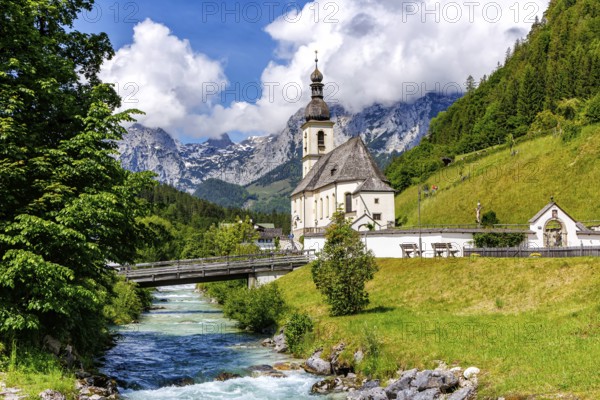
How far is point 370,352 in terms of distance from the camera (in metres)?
23.1

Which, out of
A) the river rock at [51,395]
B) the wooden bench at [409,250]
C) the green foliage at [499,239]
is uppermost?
the green foliage at [499,239]

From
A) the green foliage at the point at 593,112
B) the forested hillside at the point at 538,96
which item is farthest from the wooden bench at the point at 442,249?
the green foliage at the point at 593,112

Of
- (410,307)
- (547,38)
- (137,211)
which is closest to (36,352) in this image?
(137,211)

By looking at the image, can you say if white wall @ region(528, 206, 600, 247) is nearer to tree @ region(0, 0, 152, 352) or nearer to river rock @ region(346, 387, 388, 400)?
river rock @ region(346, 387, 388, 400)

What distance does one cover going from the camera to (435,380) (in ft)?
59.6

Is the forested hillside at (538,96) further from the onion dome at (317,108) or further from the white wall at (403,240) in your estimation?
the white wall at (403,240)

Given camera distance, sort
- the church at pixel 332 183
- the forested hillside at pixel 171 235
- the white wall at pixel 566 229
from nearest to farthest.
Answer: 1. the forested hillside at pixel 171 235
2. the white wall at pixel 566 229
3. the church at pixel 332 183

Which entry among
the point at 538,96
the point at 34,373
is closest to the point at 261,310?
the point at 34,373

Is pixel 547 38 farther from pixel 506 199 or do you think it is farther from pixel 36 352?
pixel 36 352

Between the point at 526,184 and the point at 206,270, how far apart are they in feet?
150

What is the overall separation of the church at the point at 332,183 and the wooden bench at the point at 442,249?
8.68m

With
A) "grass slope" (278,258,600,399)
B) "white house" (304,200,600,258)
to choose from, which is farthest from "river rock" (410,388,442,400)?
"white house" (304,200,600,258)

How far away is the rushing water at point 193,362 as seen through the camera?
21.9m

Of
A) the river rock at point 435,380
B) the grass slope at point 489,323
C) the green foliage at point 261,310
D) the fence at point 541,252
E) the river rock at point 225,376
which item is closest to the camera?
the grass slope at point 489,323
